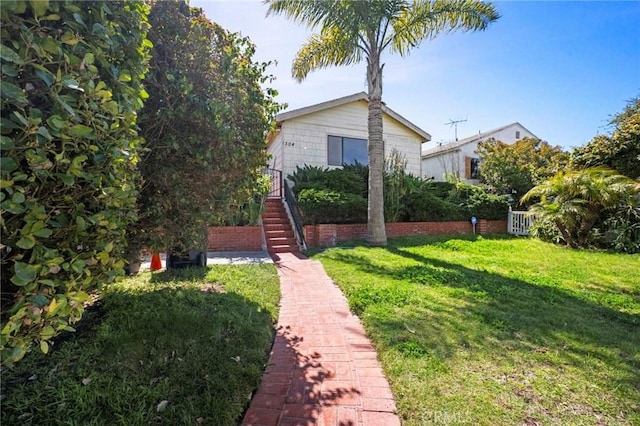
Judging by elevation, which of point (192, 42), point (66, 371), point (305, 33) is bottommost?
point (66, 371)

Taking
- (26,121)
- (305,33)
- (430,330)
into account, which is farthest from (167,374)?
(305,33)

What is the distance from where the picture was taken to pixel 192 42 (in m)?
3.31

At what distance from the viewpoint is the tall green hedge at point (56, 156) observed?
1162 mm

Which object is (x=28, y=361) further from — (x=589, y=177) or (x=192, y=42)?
(x=589, y=177)

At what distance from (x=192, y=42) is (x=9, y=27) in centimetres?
244

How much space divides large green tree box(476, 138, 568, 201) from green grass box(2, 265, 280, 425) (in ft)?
48.1

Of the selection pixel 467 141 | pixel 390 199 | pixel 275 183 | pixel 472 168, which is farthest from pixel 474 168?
pixel 275 183

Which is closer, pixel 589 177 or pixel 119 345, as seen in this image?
pixel 119 345

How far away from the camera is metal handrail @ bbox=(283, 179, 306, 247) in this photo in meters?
9.19

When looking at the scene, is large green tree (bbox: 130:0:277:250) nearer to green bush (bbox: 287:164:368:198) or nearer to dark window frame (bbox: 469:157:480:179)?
green bush (bbox: 287:164:368:198)

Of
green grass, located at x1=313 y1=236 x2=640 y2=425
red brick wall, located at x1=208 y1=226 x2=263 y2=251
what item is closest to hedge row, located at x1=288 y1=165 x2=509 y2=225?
red brick wall, located at x1=208 y1=226 x2=263 y2=251

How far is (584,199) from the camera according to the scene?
347 inches

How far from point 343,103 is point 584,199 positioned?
29.5 feet

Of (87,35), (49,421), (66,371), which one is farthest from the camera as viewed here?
(66,371)
